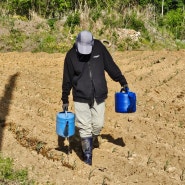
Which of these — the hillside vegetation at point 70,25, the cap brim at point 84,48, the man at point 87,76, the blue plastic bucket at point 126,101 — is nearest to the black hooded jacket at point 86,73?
the man at point 87,76

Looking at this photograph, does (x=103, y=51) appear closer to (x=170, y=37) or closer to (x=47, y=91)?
(x=47, y=91)

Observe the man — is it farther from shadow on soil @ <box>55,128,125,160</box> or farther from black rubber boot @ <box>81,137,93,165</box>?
shadow on soil @ <box>55,128,125,160</box>

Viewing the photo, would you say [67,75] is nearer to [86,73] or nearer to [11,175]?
[86,73]

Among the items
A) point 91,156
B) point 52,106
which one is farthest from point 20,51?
point 91,156

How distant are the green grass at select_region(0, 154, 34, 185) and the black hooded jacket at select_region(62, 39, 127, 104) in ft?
3.31

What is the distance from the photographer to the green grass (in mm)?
4133

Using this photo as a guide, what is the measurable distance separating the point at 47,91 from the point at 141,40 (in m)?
7.95

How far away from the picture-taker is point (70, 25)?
49.6ft

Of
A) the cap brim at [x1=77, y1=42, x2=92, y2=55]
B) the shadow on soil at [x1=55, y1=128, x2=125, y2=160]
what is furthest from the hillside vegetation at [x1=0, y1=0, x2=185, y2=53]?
the cap brim at [x1=77, y1=42, x2=92, y2=55]

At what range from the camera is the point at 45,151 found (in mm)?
5258

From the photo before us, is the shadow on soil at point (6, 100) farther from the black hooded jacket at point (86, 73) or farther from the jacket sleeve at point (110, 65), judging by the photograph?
the jacket sleeve at point (110, 65)

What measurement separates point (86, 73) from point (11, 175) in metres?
1.41

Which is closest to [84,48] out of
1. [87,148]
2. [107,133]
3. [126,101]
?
[126,101]

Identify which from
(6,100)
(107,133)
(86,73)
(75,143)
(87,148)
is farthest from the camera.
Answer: (6,100)
